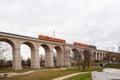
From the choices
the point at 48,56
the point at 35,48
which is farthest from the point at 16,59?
the point at 48,56

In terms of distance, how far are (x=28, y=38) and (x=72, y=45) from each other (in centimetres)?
2454

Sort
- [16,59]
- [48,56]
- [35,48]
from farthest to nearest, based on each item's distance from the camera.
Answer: [48,56], [35,48], [16,59]

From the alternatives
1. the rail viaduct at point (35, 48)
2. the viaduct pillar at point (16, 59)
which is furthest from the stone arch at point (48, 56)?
the viaduct pillar at point (16, 59)

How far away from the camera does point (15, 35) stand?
42406mm

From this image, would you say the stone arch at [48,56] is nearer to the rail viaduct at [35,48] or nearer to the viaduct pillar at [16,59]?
the rail viaduct at [35,48]

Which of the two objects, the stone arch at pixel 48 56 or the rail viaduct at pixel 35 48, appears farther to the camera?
the stone arch at pixel 48 56

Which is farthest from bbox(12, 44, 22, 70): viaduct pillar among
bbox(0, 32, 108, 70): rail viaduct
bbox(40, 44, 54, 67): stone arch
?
bbox(40, 44, 54, 67): stone arch

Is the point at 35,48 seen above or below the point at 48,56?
above

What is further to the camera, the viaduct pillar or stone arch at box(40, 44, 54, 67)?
stone arch at box(40, 44, 54, 67)

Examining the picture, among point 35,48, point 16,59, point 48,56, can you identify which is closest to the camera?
point 16,59

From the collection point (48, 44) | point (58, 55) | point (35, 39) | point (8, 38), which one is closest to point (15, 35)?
point (8, 38)

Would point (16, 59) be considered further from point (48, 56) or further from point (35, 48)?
point (48, 56)

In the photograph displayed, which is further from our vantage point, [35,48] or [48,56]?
[48,56]

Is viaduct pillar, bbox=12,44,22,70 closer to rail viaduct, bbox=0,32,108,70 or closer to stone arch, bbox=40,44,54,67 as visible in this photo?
rail viaduct, bbox=0,32,108,70
